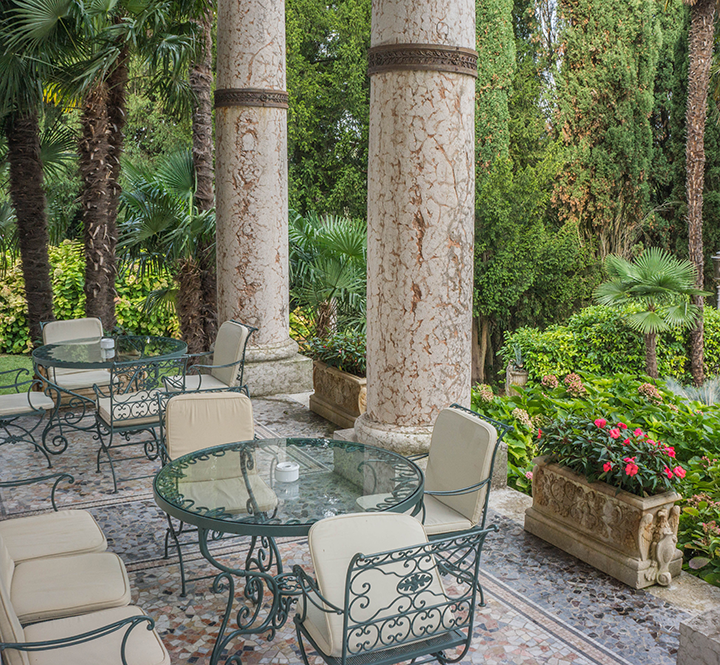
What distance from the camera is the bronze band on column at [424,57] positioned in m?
4.08

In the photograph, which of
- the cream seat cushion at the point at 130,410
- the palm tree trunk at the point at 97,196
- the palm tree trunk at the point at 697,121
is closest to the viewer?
the cream seat cushion at the point at 130,410

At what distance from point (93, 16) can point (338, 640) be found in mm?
5955

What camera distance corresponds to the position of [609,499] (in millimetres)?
3682

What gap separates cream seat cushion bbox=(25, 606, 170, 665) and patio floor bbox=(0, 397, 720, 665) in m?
0.65

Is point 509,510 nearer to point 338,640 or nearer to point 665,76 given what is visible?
point 338,640

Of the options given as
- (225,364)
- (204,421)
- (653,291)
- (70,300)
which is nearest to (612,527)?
(204,421)

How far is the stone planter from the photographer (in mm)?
6023

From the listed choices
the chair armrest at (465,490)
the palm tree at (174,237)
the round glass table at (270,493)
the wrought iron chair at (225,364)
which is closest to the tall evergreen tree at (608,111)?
the palm tree at (174,237)

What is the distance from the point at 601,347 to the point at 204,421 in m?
10.9

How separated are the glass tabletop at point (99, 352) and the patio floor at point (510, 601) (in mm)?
998

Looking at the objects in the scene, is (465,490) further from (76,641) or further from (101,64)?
(101,64)

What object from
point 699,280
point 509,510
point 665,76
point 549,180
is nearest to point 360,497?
point 509,510

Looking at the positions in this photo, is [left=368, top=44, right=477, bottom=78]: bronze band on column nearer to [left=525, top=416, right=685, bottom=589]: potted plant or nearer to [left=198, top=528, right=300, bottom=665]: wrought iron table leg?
[left=525, top=416, right=685, bottom=589]: potted plant

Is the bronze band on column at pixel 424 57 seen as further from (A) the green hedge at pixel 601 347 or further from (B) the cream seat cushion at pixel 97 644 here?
(A) the green hedge at pixel 601 347
